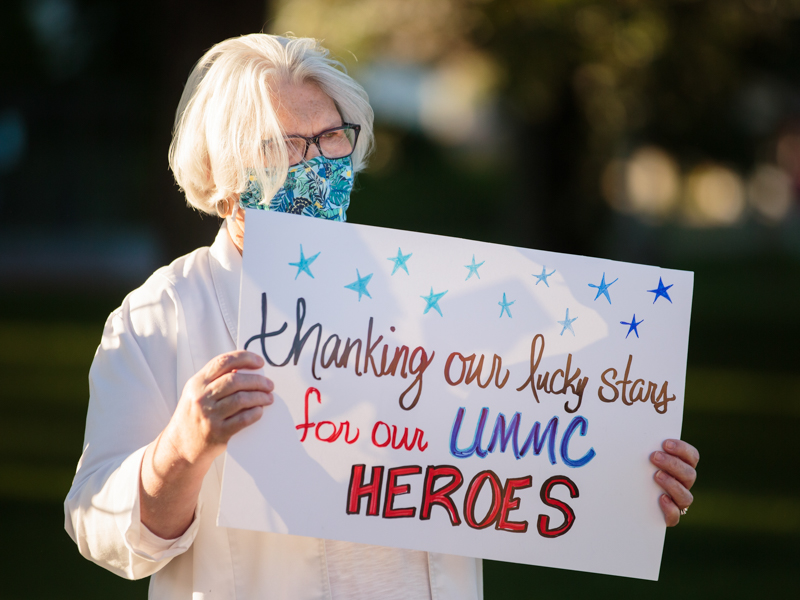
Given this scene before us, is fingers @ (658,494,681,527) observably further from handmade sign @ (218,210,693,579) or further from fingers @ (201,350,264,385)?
fingers @ (201,350,264,385)

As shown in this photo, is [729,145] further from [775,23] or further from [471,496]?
[471,496]

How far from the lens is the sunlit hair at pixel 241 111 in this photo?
5.95 feet

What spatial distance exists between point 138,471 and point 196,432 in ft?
0.57

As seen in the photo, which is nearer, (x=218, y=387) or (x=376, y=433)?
(x=218, y=387)

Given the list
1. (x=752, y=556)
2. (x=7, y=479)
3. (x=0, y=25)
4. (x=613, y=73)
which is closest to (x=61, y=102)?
(x=0, y=25)

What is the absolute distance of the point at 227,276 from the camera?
72.6 inches

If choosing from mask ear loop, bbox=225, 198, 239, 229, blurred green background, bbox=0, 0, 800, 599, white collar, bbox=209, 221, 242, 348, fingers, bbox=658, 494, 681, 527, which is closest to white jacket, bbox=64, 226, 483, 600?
white collar, bbox=209, 221, 242, 348

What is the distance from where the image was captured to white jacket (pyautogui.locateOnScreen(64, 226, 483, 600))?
5.30ft

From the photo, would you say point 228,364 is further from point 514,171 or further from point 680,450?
point 514,171

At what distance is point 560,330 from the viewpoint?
72.1 inches

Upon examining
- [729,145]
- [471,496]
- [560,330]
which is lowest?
[471,496]

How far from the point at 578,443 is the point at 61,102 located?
18476mm

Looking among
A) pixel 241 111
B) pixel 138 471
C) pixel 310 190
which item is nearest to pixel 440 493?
pixel 138 471

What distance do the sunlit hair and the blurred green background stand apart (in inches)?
130
